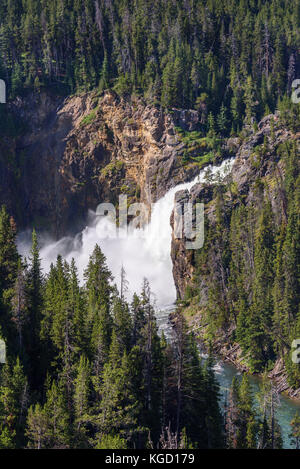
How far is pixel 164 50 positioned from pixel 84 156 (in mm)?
26068

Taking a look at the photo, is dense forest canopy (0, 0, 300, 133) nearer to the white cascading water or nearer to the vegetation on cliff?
the white cascading water

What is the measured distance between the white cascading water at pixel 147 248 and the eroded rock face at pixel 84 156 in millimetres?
3340

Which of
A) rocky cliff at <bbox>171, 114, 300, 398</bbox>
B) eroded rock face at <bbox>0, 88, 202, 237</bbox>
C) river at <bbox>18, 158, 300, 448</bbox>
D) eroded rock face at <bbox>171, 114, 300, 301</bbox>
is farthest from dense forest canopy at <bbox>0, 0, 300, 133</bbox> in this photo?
river at <bbox>18, 158, 300, 448</bbox>

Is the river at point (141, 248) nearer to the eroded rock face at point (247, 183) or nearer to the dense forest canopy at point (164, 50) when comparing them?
the eroded rock face at point (247, 183)

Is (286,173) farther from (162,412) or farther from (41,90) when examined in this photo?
(41,90)

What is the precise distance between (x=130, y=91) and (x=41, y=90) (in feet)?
64.6

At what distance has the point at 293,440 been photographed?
48.6 meters

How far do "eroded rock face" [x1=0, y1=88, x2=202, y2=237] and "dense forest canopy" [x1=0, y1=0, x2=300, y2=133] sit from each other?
402cm

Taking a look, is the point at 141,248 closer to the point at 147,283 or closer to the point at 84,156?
the point at 84,156

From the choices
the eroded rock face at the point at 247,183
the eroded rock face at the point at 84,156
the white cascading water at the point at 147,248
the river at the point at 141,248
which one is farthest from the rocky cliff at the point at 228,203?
the eroded rock face at the point at 84,156

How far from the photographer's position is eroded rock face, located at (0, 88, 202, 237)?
350 feet

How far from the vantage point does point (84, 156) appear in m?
114

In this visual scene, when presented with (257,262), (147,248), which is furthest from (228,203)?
(147,248)

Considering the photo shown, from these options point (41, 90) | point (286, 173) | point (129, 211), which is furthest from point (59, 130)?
point (286, 173)
